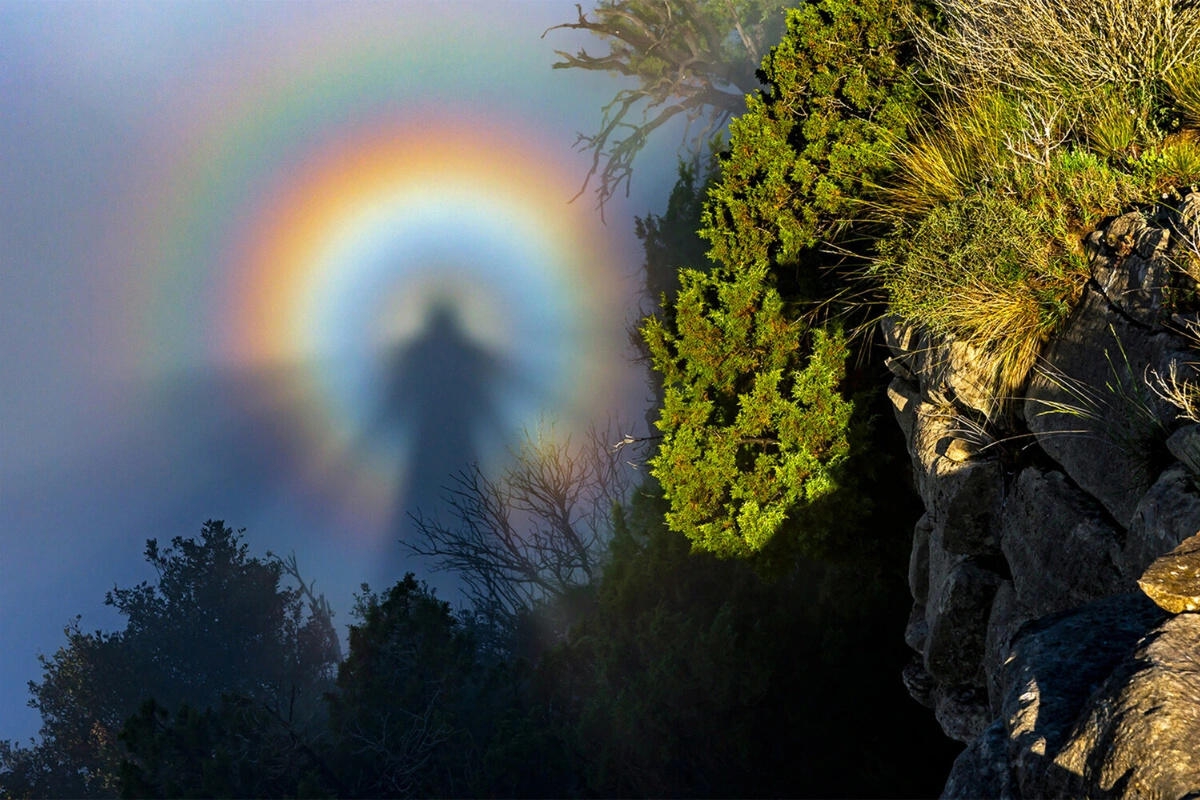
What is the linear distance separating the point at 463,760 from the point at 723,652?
692 centimetres

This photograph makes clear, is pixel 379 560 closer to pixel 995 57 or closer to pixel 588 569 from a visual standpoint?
pixel 588 569

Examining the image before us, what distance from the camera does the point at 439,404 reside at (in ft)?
258

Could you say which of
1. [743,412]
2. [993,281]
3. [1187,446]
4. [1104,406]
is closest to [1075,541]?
[1104,406]

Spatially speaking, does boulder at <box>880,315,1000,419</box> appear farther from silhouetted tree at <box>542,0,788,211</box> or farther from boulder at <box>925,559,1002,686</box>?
silhouetted tree at <box>542,0,788,211</box>

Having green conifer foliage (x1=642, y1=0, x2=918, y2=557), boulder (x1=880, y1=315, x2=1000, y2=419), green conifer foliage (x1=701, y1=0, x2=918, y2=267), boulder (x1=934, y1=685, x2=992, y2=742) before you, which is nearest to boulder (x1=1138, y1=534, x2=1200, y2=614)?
boulder (x1=880, y1=315, x2=1000, y2=419)

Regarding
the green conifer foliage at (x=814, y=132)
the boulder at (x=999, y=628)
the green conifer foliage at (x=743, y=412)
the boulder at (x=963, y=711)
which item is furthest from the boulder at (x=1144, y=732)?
the green conifer foliage at (x=814, y=132)

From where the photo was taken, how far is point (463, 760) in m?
16.4

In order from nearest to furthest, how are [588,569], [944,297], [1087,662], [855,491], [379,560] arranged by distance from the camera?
[1087,662], [944,297], [855,491], [588,569], [379,560]

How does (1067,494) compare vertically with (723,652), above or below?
below

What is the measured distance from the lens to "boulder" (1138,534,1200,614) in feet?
7.83

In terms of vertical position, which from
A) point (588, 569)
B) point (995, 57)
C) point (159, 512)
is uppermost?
point (159, 512)

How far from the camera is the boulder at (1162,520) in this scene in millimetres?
3150

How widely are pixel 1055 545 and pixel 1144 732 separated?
2475 millimetres

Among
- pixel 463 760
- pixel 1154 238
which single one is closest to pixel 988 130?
pixel 1154 238
